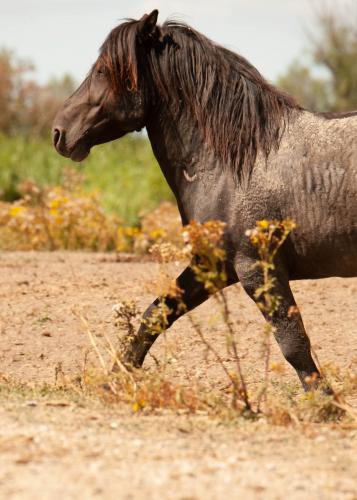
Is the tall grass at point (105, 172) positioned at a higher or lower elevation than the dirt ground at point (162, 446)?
higher

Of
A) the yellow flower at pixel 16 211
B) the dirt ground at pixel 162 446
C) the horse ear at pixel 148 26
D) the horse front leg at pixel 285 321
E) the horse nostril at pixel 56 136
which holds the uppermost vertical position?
the horse ear at pixel 148 26

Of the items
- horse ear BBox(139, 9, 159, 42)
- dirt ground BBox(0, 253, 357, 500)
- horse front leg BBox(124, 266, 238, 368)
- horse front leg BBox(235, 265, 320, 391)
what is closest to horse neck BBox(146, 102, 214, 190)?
horse ear BBox(139, 9, 159, 42)

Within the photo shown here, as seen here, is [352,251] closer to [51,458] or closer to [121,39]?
[121,39]

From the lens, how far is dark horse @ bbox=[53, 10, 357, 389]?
495 cm

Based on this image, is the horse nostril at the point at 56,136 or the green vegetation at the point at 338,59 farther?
the green vegetation at the point at 338,59

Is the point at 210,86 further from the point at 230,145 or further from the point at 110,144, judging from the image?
the point at 110,144

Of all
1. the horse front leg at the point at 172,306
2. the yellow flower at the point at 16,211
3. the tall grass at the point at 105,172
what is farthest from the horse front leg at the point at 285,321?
the tall grass at the point at 105,172

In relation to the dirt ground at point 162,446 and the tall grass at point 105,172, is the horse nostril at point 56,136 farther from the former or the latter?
the tall grass at point 105,172

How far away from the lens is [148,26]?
5.24m

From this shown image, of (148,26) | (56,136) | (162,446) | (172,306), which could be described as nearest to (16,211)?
(56,136)

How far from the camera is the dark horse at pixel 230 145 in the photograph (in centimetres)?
495

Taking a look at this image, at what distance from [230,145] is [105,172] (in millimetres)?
10951

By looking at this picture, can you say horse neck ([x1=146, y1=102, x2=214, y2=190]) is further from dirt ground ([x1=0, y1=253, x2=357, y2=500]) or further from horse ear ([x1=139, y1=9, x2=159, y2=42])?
dirt ground ([x1=0, y1=253, x2=357, y2=500])

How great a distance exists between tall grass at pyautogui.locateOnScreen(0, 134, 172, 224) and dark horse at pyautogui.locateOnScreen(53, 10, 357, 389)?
656 centimetres
